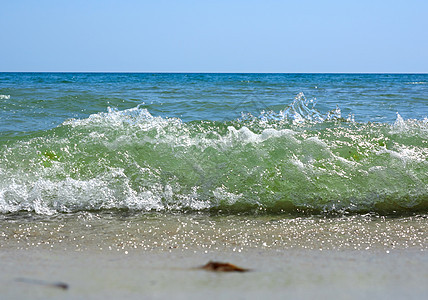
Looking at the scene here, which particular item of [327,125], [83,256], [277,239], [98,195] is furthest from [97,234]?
[327,125]

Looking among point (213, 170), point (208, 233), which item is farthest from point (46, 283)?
point (213, 170)

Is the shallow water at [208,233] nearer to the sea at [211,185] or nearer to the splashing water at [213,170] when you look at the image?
the sea at [211,185]

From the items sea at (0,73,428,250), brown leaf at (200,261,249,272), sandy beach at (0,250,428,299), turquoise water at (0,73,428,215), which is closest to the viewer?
sandy beach at (0,250,428,299)

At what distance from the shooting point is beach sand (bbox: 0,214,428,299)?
130cm

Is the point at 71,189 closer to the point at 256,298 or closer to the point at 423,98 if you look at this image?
the point at 256,298

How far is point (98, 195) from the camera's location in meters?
2.89

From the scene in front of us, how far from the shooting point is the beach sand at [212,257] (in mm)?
1303

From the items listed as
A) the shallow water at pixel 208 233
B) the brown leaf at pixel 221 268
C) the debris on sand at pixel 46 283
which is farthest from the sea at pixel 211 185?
the debris on sand at pixel 46 283

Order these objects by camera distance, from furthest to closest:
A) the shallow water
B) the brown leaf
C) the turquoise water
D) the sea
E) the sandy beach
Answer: the turquoise water
the sea
the shallow water
the brown leaf
the sandy beach

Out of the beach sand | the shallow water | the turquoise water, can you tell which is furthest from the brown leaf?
the turquoise water

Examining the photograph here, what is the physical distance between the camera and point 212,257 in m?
1.88

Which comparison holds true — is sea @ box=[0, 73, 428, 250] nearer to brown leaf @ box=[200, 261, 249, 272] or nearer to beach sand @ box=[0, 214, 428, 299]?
beach sand @ box=[0, 214, 428, 299]

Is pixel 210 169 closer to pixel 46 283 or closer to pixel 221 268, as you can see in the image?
pixel 221 268

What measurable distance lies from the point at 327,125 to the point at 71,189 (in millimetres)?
2922
